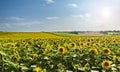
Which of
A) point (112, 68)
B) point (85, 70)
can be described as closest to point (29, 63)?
point (85, 70)

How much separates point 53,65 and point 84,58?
164 cm

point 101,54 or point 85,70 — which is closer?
point 85,70

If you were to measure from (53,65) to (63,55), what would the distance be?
1275 millimetres

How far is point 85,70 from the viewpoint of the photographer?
694 cm

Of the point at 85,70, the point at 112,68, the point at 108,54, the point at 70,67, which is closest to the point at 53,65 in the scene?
the point at 70,67

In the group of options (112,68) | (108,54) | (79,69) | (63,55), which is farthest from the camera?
(108,54)

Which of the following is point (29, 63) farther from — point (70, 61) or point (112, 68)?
point (112, 68)

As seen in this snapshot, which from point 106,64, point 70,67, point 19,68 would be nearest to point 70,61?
point 70,67

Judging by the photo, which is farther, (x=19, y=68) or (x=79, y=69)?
(x=79, y=69)

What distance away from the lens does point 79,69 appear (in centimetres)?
691

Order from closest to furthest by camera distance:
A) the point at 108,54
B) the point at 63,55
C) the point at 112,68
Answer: the point at 112,68
the point at 63,55
the point at 108,54

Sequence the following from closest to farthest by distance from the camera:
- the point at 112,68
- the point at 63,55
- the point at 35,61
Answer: the point at 112,68
the point at 35,61
the point at 63,55

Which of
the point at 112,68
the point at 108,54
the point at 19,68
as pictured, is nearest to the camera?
the point at 19,68

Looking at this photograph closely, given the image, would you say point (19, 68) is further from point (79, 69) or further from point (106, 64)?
point (106, 64)
